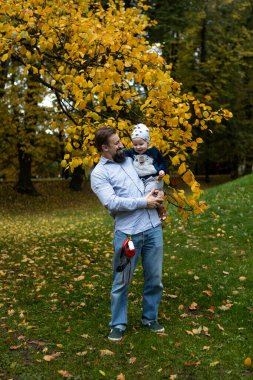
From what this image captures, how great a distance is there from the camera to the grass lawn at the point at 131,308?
4.69 meters

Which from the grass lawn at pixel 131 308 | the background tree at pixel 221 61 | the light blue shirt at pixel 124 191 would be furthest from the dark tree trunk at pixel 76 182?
the light blue shirt at pixel 124 191

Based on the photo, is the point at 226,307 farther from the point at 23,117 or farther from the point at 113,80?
the point at 23,117

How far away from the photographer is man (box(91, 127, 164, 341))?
4.96 metres

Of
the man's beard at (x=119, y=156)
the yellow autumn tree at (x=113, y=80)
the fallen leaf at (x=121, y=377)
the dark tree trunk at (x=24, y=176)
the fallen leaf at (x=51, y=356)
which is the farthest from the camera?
the dark tree trunk at (x=24, y=176)

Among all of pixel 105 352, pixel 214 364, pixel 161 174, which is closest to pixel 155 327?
pixel 105 352

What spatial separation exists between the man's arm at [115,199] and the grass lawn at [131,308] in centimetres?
152

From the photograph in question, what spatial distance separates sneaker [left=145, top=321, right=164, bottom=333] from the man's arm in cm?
148

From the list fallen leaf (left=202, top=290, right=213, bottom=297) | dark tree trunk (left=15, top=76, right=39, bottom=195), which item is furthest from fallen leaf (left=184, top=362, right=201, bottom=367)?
dark tree trunk (left=15, top=76, right=39, bottom=195)

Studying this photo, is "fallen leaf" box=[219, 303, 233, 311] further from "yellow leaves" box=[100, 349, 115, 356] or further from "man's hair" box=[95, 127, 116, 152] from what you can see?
"man's hair" box=[95, 127, 116, 152]

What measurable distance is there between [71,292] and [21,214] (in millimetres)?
15781

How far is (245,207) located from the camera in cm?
1316

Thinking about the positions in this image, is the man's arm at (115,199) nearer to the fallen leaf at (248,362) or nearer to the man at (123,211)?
the man at (123,211)

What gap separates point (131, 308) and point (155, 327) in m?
1.02

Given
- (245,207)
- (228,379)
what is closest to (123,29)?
(228,379)
